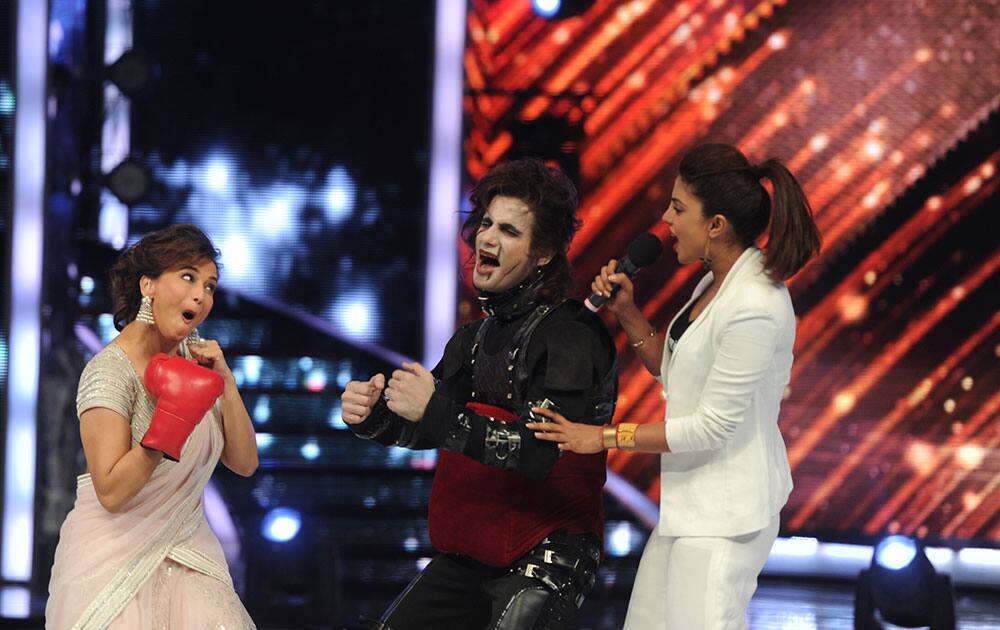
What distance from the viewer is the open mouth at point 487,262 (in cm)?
269

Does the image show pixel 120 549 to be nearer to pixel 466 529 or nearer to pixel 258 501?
pixel 466 529

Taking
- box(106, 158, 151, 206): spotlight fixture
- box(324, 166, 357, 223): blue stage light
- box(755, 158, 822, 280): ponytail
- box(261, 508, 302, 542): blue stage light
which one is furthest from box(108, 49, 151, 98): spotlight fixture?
box(755, 158, 822, 280): ponytail

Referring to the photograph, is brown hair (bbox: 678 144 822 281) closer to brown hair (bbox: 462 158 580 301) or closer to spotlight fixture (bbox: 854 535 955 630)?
brown hair (bbox: 462 158 580 301)

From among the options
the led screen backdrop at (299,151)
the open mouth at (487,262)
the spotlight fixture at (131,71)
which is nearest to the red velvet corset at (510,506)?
the open mouth at (487,262)

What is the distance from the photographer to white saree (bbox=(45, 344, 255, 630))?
2.43m

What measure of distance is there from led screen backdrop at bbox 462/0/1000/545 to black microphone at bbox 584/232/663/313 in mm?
2490

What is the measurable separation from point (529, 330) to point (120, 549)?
3.02ft

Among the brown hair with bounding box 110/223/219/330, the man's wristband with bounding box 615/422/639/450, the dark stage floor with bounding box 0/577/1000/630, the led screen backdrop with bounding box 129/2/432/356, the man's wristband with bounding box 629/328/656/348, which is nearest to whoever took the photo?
the man's wristband with bounding box 615/422/639/450

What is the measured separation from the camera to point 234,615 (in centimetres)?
251

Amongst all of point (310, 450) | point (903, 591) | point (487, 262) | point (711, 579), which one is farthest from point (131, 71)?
point (711, 579)

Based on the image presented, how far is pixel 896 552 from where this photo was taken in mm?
3941

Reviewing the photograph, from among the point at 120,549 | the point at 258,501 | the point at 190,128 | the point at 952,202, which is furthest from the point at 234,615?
the point at 952,202

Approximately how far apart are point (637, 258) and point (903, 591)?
72.5 inches

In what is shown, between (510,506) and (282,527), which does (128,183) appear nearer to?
(282,527)
